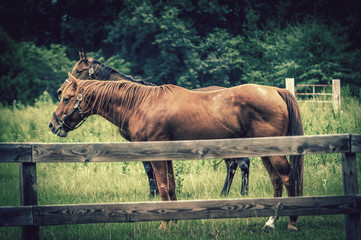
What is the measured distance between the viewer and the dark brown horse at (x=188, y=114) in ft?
14.3

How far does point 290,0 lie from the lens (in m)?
26.6

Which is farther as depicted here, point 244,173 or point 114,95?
point 244,173

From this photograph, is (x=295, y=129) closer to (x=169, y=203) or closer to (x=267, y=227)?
(x=267, y=227)

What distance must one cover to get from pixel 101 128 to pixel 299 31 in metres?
15.1

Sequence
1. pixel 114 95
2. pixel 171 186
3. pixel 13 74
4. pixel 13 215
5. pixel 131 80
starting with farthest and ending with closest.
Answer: pixel 13 74
pixel 131 80
pixel 114 95
pixel 171 186
pixel 13 215

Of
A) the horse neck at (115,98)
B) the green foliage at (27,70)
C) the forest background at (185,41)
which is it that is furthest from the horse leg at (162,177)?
the forest background at (185,41)

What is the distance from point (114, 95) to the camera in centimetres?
496

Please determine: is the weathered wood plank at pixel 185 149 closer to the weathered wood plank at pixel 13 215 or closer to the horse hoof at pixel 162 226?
the weathered wood plank at pixel 13 215

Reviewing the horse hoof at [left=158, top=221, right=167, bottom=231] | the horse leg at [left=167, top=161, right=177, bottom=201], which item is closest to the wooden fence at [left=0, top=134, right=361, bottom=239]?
the horse hoof at [left=158, top=221, right=167, bottom=231]

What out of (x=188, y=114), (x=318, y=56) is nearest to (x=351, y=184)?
(x=188, y=114)

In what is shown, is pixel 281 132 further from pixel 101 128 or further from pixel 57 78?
pixel 57 78

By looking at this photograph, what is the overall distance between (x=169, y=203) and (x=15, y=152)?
5.15ft

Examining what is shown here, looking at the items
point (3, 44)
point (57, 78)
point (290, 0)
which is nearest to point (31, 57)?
point (57, 78)

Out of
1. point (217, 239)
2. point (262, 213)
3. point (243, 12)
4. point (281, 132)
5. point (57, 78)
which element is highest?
point (243, 12)
